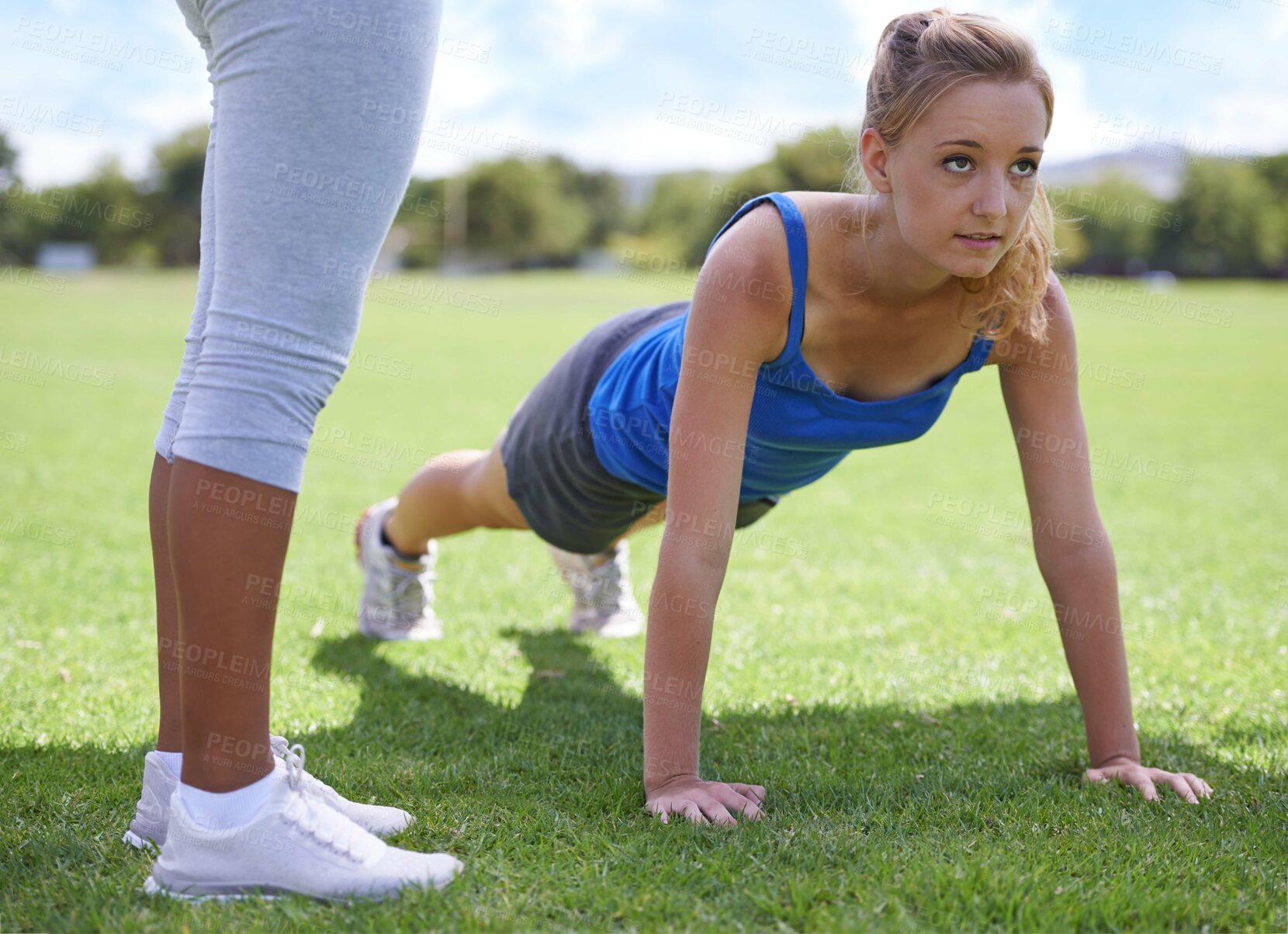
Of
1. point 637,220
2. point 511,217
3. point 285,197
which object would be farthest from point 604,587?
point 637,220

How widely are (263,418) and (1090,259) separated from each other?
3510 inches

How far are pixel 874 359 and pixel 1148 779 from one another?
1.12 metres

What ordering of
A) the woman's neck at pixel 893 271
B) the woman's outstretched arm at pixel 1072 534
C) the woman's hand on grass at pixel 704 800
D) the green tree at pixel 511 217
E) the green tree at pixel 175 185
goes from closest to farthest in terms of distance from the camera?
the woman's hand on grass at pixel 704 800
the woman's neck at pixel 893 271
the woman's outstretched arm at pixel 1072 534
the green tree at pixel 175 185
the green tree at pixel 511 217

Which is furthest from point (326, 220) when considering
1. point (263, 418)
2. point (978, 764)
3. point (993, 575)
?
point (993, 575)

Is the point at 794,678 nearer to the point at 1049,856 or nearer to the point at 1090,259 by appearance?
the point at 1049,856

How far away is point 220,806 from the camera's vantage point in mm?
1681

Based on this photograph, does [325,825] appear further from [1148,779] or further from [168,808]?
[1148,779]

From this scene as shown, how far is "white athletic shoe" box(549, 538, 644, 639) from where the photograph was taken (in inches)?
162

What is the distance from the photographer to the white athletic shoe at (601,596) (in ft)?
13.5

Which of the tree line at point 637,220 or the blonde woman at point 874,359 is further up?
the tree line at point 637,220

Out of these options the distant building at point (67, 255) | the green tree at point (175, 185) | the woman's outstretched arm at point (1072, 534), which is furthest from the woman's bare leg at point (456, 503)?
the green tree at point (175, 185)

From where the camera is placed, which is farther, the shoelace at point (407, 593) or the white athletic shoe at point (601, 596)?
the white athletic shoe at point (601, 596)

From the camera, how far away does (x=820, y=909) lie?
5.58ft

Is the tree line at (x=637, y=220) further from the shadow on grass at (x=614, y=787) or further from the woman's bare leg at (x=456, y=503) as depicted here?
the shadow on grass at (x=614, y=787)
